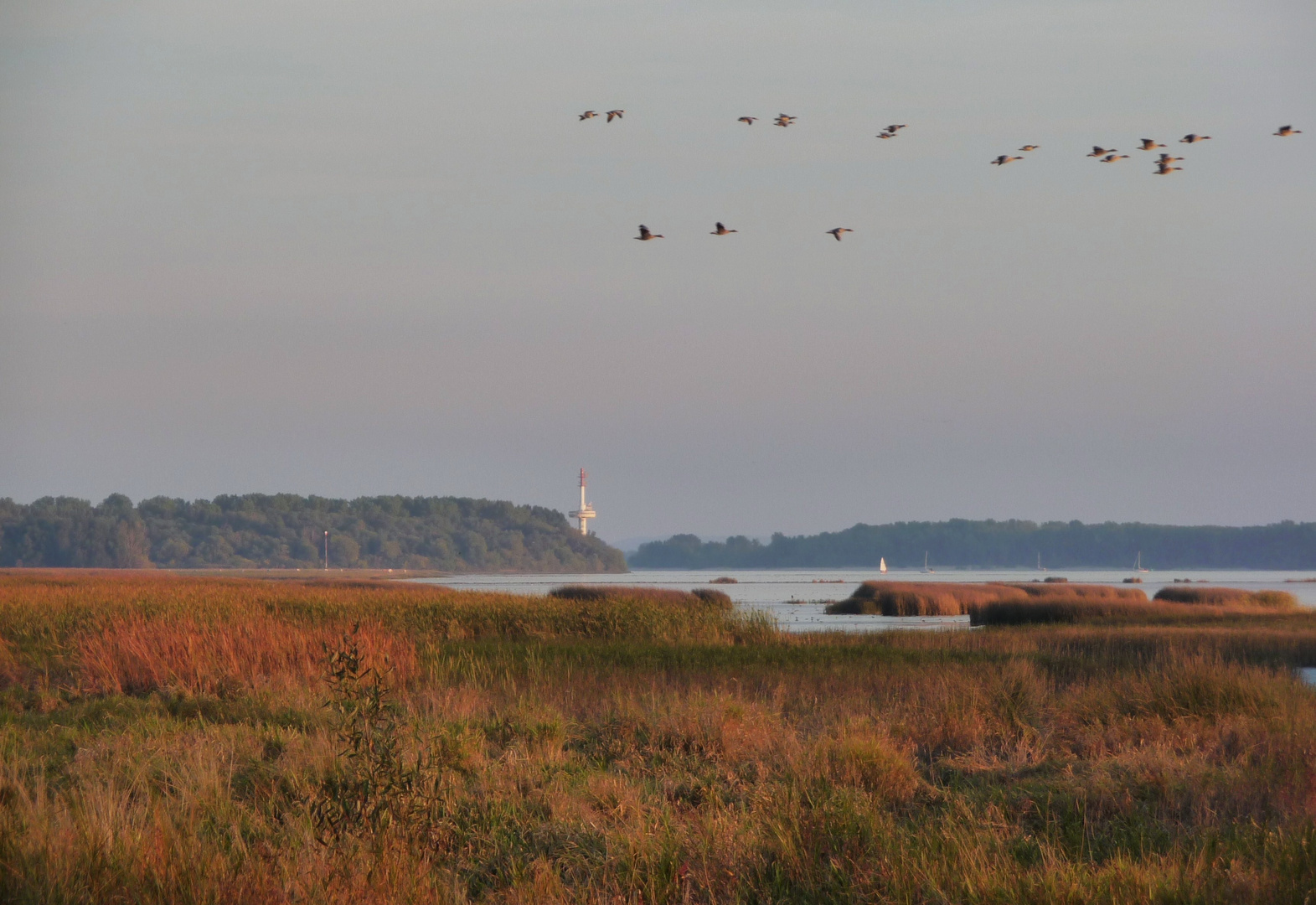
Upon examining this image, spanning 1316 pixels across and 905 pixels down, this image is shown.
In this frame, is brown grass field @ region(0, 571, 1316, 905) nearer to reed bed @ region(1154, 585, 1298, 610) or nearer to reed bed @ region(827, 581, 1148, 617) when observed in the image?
reed bed @ region(827, 581, 1148, 617)

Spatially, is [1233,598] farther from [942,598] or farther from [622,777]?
[622,777]

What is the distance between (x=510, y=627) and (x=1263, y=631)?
17.7 meters

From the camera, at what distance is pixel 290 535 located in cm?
16638

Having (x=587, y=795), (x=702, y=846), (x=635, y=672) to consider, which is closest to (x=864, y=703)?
(x=635, y=672)

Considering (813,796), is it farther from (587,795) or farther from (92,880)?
(92,880)

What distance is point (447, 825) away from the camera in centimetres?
758

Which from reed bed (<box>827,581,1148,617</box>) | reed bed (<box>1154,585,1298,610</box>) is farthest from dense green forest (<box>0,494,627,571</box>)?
reed bed (<box>1154,585,1298,610</box>)

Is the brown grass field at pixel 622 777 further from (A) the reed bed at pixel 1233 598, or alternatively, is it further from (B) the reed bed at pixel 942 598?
(A) the reed bed at pixel 1233 598

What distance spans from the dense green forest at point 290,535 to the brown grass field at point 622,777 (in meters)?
141

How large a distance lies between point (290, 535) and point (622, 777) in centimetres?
16541

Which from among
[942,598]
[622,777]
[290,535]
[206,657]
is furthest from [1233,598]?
[290,535]

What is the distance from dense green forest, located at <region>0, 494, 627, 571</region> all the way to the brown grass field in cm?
14052

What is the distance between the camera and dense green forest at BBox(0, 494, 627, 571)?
480 ft

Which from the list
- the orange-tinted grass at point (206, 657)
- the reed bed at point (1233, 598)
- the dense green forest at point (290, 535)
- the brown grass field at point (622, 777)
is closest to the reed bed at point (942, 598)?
the reed bed at point (1233, 598)
